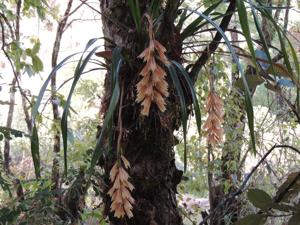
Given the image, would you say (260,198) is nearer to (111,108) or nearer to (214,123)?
(214,123)

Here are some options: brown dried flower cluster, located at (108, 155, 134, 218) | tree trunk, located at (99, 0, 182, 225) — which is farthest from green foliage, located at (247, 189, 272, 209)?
brown dried flower cluster, located at (108, 155, 134, 218)

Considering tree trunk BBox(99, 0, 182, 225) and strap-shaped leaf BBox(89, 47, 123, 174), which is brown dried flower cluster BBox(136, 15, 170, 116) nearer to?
strap-shaped leaf BBox(89, 47, 123, 174)

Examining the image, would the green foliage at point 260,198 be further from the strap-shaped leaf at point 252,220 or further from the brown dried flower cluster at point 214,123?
the brown dried flower cluster at point 214,123

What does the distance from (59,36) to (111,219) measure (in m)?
1.65

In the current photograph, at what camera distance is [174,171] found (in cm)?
76

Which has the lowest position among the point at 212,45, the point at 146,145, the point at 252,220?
the point at 252,220

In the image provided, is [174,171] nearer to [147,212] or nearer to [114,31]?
[147,212]

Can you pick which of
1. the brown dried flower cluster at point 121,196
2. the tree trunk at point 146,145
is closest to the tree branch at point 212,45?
the tree trunk at point 146,145

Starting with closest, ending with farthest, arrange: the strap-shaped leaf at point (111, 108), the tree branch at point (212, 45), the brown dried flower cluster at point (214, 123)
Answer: the strap-shaped leaf at point (111, 108)
the brown dried flower cluster at point (214, 123)
the tree branch at point (212, 45)

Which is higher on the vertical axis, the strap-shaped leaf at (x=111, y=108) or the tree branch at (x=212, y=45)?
the tree branch at (x=212, y=45)

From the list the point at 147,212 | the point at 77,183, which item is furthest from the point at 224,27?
the point at 77,183

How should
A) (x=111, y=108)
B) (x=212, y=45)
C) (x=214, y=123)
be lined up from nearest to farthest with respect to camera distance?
(x=111, y=108)
(x=214, y=123)
(x=212, y=45)

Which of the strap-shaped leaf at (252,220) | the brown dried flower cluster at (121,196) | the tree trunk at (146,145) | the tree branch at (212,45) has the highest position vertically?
the tree branch at (212,45)

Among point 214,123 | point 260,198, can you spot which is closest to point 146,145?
point 214,123
